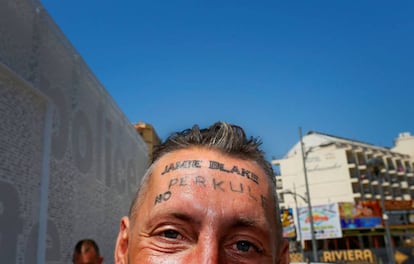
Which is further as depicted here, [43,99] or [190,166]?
[43,99]

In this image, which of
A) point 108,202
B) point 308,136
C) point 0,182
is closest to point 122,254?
point 0,182

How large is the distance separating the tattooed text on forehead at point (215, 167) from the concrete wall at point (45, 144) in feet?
12.8

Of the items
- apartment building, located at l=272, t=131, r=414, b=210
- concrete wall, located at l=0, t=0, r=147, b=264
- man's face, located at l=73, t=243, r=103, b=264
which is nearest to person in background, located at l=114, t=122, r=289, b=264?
man's face, located at l=73, t=243, r=103, b=264

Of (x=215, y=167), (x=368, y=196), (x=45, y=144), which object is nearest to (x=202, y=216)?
(x=215, y=167)

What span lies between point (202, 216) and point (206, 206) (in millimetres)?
47

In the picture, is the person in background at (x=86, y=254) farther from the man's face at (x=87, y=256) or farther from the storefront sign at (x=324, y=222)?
the storefront sign at (x=324, y=222)

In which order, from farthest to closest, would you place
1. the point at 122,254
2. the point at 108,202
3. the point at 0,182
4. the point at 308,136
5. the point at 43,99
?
the point at 308,136, the point at 108,202, the point at 43,99, the point at 0,182, the point at 122,254

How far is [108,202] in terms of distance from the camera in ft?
31.2

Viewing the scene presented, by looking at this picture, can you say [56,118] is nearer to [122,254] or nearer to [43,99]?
[43,99]

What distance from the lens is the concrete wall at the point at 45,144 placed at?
4977 millimetres

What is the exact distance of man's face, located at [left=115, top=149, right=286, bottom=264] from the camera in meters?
1.34

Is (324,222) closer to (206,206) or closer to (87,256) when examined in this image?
(87,256)

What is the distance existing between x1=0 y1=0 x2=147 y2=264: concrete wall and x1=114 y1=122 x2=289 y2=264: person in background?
3878mm

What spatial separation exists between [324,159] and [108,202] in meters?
39.5
